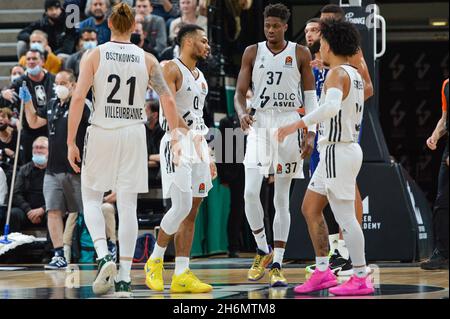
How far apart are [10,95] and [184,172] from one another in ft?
18.9

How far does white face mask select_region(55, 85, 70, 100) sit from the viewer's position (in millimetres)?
11203

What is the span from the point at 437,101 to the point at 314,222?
434 inches

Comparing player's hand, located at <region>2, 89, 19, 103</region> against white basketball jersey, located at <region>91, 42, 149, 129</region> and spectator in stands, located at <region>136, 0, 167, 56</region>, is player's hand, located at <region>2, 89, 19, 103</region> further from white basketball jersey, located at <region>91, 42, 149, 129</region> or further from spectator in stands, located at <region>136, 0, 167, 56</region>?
white basketball jersey, located at <region>91, 42, 149, 129</region>

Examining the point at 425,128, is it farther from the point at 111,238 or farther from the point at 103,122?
the point at 103,122

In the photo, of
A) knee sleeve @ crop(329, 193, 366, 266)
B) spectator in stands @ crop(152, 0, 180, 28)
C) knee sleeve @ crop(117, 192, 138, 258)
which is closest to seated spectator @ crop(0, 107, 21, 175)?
spectator in stands @ crop(152, 0, 180, 28)

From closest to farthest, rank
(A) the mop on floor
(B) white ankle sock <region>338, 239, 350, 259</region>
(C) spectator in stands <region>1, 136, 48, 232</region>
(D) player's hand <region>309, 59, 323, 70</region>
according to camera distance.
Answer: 1. (D) player's hand <region>309, 59, 323, 70</region>
2. (B) white ankle sock <region>338, 239, 350, 259</region>
3. (A) the mop on floor
4. (C) spectator in stands <region>1, 136, 48, 232</region>

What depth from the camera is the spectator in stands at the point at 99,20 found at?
13.6 meters

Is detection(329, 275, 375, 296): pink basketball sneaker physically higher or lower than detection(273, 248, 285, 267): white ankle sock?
lower

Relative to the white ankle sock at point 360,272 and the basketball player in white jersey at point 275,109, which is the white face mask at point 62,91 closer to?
the basketball player in white jersey at point 275,109

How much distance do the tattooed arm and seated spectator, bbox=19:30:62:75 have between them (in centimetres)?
617

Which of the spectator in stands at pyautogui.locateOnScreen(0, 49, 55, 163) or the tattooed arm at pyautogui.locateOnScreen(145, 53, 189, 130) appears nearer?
the tattooed arm at pyautogui.locateOnScreen(145, 53, 189, 130)

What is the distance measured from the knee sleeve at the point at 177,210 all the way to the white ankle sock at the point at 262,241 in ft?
Answer: 3.22

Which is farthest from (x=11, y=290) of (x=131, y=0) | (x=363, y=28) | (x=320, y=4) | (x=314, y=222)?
(x=320, y=4)

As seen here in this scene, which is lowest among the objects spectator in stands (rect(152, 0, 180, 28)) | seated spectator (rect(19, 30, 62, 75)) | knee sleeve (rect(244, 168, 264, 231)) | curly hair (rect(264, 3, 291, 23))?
knee sleeve (rect(244, 168, 264, 231))
